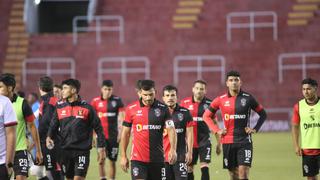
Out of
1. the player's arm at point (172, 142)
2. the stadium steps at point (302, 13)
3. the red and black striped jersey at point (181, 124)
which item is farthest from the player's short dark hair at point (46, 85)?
the stadium steps at point (302, 13)

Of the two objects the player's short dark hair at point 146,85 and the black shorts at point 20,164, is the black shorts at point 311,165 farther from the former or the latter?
the black shorts at point 20,164

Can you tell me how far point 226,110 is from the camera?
1451 centimetres

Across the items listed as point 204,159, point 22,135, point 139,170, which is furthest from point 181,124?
point 22,135

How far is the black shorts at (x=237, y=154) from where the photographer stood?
1415 centimetres

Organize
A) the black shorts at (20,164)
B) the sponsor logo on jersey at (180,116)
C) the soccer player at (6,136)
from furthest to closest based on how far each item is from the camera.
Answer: the sponsor logo on jersey at (180,116) < the black shorts at (20,164) < the soccer player at (6,136)

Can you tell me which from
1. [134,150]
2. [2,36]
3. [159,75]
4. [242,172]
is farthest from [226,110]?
[2,36]

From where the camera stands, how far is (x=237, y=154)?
47.0ft

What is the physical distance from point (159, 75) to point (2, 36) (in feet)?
26.3

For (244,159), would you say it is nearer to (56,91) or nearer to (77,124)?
(77,124)

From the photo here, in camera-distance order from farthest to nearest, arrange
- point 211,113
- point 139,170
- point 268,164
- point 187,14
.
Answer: point 187,14
point 268,164
point 211,113
point 139,170

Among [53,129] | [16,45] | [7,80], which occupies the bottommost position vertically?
[53,129]

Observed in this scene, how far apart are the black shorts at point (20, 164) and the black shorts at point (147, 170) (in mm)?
1732

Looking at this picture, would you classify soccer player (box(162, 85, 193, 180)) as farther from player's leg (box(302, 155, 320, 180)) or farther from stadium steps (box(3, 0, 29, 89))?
stadium steps (box(3, 0, 29, 89))

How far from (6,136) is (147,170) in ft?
8.59
